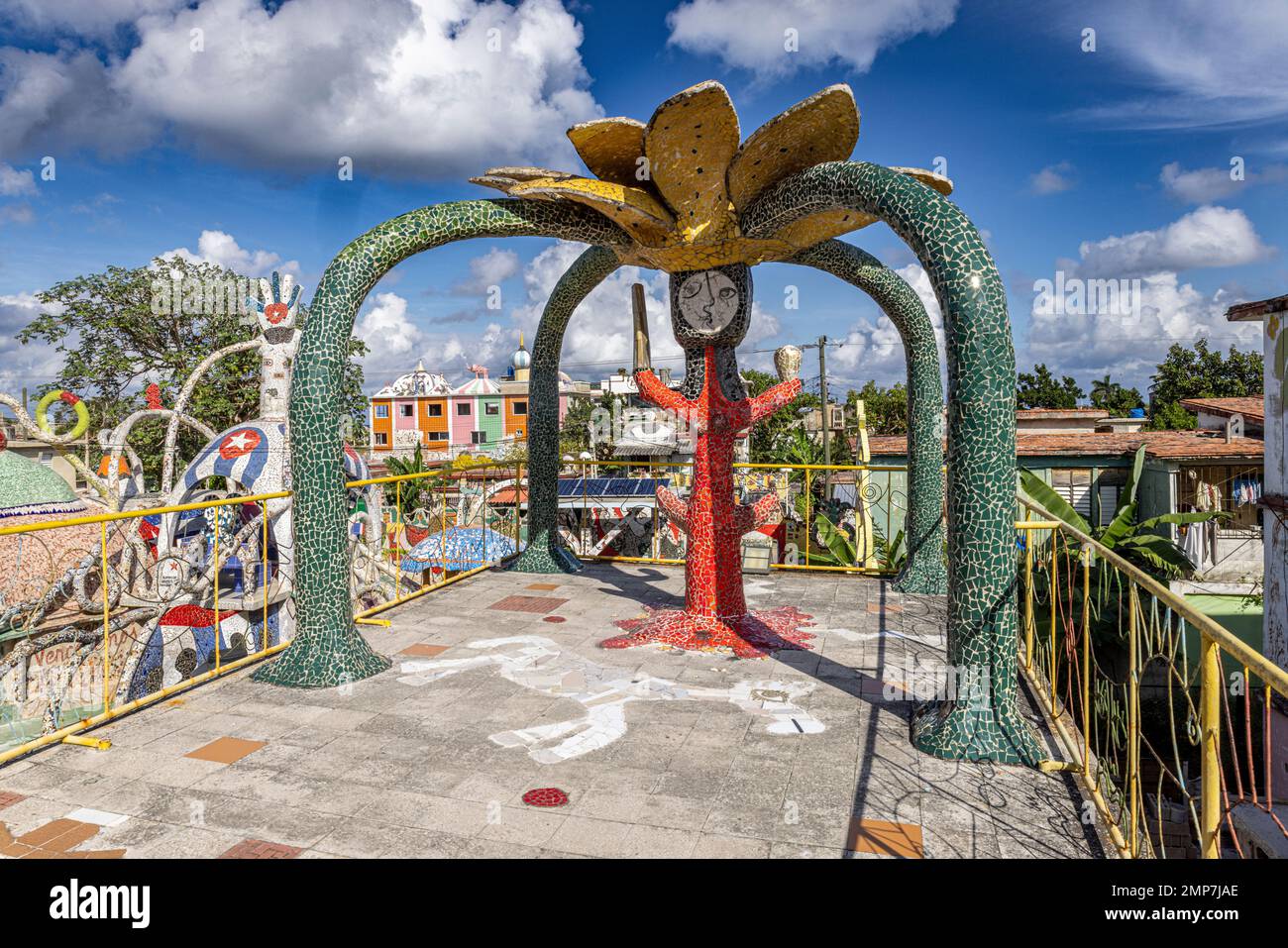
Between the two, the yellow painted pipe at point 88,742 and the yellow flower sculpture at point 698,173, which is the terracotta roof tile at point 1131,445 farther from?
the yellow painted pipe at point 88,742

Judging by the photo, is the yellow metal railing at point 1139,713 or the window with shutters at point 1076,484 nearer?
the yellow metal railing at point 1139,713

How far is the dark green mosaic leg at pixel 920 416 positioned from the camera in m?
8.62

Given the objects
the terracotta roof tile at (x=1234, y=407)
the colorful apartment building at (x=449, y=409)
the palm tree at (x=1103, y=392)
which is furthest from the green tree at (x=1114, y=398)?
the colorful apartment building at (x=449, y=409)

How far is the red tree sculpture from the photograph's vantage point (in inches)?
265

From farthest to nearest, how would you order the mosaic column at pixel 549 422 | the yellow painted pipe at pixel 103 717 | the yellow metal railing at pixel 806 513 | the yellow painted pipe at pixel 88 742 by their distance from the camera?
the yellow metal railing at pixel 806 513, the mosaic column at pixel 549 422, the yellow painted pipe at pixel 88 742, the yellow painted pipe at pixel 103 717

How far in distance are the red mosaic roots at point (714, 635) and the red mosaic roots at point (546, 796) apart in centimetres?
255

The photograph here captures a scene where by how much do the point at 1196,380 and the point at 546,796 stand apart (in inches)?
1502

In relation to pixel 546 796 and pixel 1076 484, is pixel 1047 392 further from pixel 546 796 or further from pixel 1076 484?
pixel 546 796

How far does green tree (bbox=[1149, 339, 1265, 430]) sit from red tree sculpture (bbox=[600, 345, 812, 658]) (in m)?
30.3

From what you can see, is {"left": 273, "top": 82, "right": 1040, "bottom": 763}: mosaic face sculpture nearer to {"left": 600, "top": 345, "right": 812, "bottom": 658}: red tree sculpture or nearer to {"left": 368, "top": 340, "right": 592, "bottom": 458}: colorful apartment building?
{"left": 600, "top": 345, "right": 812, "bottom": 658}: red tree sculpture

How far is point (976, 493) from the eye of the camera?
468cm

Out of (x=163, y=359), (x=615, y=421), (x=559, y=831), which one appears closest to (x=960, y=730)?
(x=559, y=831)

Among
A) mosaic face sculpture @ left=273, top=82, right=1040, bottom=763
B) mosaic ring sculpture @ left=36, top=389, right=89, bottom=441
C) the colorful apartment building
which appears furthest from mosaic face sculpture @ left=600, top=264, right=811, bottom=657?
the colorful apartment building

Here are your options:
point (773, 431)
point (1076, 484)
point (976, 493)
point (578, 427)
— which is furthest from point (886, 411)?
point (976, 493)
